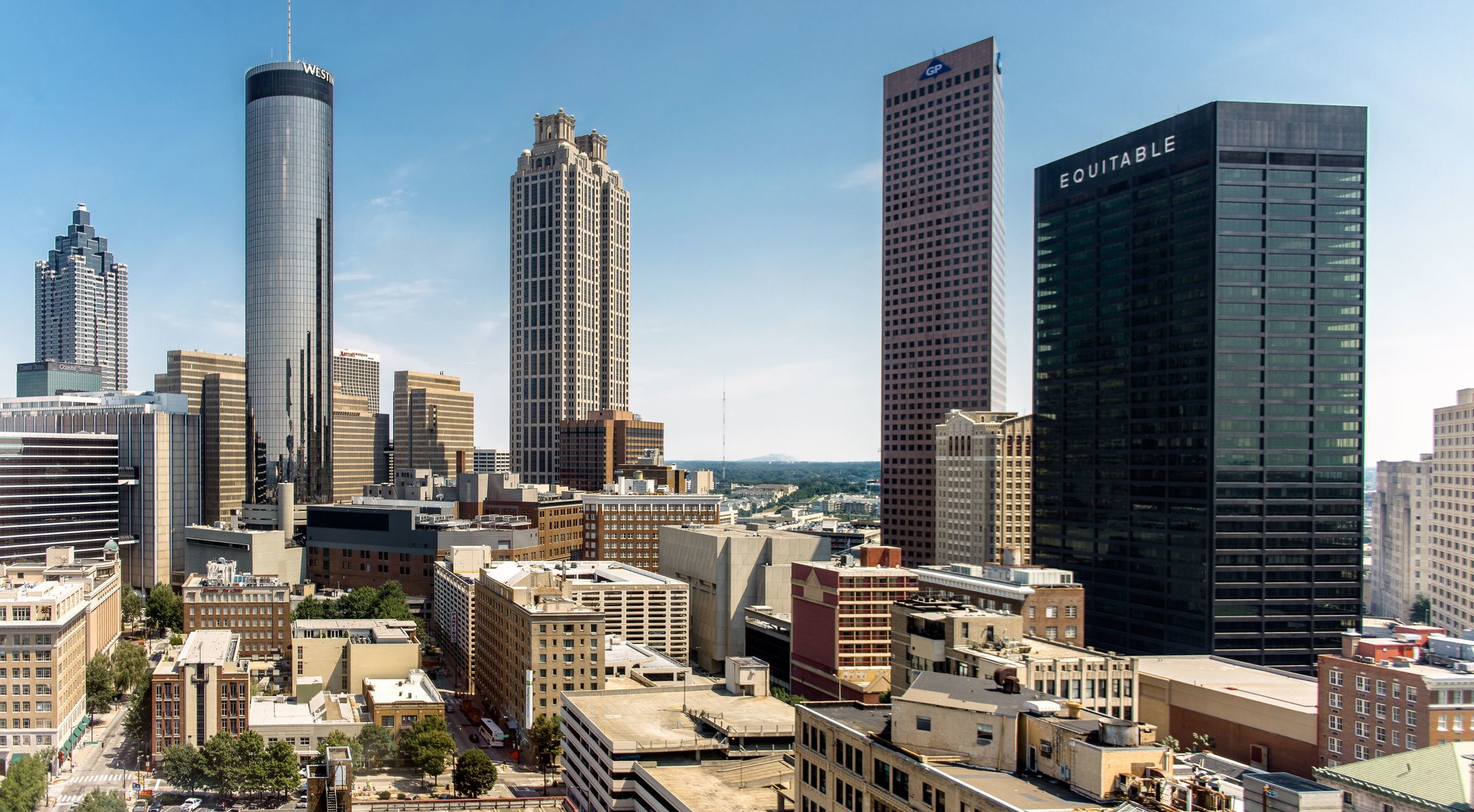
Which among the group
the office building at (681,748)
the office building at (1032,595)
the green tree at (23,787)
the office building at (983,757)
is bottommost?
the green tree at (23,787)

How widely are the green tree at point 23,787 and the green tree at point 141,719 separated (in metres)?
19.8

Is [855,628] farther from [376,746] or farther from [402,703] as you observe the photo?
[376,746]

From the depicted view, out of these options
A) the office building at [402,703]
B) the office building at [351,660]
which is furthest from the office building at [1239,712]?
the office building at [351,660]

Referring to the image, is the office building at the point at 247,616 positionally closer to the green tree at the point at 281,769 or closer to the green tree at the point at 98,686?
the green tree at the point at 98,686

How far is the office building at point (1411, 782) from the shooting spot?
6291cm

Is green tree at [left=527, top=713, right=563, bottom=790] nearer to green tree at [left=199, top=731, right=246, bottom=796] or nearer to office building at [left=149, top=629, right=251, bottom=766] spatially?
green tree at [left=199, top=731, right=246, bottom=796]

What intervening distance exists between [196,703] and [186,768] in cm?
1371

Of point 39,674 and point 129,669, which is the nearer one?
point 39,674

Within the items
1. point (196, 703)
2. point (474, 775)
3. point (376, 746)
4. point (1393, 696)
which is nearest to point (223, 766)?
point (196, 703)

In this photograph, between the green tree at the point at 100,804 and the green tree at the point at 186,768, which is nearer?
the green tree at the point at 100,804

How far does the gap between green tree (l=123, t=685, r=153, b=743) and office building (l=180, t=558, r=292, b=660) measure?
50.9 m

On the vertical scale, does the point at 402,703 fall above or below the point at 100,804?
above

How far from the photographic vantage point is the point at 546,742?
12600 cm

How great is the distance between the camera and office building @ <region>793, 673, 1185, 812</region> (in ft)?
144
